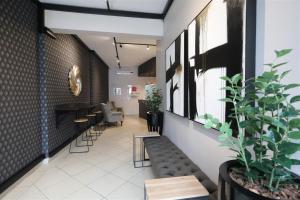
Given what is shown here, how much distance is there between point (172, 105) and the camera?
10.6 feet

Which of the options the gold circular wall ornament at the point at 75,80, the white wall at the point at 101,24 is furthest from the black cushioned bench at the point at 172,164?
the gold circular wall ornament at the point at 75,80

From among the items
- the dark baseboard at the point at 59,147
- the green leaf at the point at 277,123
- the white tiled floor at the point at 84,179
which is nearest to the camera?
the green leaf at the point at 277,123

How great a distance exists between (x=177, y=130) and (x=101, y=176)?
1.54 metres

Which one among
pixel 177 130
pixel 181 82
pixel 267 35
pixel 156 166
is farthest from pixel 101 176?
pixel 267 35

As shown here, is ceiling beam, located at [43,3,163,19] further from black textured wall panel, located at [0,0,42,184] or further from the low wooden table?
the low wooden table

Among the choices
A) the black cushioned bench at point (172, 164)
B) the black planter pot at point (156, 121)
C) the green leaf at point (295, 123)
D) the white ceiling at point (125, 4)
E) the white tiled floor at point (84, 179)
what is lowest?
the white tiled floor at point (84, 179)

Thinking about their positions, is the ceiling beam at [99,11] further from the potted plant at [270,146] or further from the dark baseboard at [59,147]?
the potted plant at [270,146]

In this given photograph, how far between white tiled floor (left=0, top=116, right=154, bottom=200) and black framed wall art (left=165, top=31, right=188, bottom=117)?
4.35 feet

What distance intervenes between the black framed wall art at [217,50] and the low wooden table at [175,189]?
1.93 ft

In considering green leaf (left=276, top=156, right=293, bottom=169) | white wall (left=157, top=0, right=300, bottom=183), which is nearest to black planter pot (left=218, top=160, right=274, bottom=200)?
green leaf (left=276, top=156, right=293, bottom=169)

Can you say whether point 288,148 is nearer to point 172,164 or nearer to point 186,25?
point 172,164

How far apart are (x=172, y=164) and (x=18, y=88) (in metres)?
2.76

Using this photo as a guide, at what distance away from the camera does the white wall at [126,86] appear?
11.9 metres

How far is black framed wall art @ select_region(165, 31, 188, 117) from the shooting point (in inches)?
103
